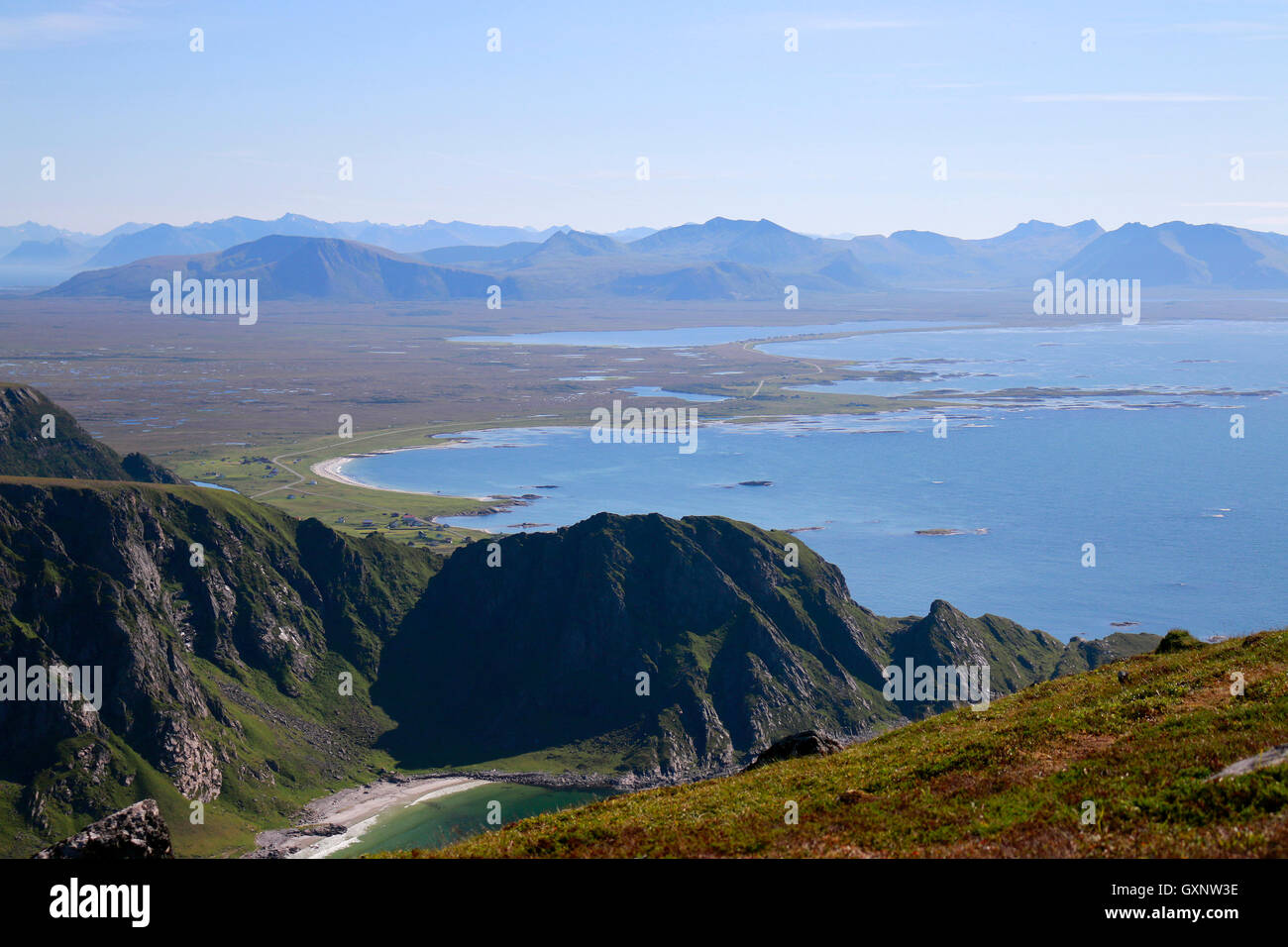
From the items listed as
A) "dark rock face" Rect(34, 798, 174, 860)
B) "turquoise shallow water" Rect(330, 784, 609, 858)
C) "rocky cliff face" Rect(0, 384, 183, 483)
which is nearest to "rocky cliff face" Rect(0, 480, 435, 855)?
"turquoise shallow water" Rect(330, 784, 609, 858)

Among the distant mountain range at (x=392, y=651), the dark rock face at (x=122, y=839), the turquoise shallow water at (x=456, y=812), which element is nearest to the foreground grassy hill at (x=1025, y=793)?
the dark rock face at (x=122, y=839)

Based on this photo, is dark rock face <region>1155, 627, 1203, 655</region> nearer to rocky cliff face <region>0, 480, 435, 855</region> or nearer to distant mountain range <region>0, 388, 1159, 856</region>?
distant mountain range <region>0, 388, 1159, 856</region>

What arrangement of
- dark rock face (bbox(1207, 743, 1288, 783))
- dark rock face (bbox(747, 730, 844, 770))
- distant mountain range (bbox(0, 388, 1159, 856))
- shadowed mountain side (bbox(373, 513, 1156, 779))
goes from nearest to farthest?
dark rock face (bbox(1207, 743, 1288, 783))
dark rock face (bbox(747, 730, 844, 770))
distant mountain range (bbox(0, 388, 1159, 856))
shadowed mountain side (bbox(373, 513, 1156, 779))

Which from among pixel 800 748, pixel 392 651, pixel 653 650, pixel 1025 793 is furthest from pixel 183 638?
pixel 1025 793

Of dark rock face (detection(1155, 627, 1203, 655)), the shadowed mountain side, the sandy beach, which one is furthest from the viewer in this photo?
the shadowed mountain side

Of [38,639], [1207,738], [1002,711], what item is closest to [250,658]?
[38,639]

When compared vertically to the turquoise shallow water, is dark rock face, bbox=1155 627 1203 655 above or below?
above
